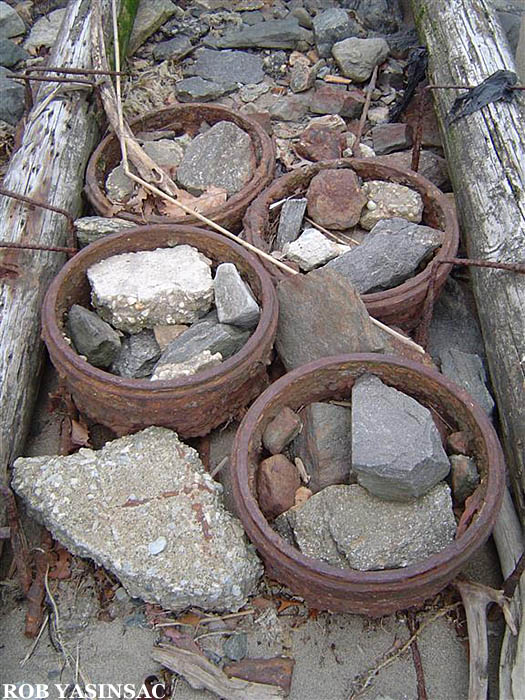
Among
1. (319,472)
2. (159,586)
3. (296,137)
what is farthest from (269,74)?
(159,586)

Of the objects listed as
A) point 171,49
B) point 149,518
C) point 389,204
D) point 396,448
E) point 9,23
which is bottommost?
point 149,518

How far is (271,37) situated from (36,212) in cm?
260

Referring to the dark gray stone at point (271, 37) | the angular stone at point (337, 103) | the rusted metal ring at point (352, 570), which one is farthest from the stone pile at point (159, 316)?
the dark gray stone at point (271, 37)

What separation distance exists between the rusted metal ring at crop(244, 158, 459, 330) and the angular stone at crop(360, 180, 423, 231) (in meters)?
0.07

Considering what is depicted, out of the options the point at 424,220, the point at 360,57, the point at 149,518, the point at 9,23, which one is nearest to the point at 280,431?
the point at 149,518

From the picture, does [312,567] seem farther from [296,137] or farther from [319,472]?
[296,137]

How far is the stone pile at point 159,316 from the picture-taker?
294cm

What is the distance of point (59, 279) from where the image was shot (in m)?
3.02

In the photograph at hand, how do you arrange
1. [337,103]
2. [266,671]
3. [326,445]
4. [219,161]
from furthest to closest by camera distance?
[337,103], [219,161], [326,445], [266,671]

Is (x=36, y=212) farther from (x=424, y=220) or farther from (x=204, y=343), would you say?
(x=424, y=220)

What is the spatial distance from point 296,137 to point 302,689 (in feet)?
10.6

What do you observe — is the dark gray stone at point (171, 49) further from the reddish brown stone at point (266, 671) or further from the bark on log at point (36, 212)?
the reddish brown stone at point (266, 671)

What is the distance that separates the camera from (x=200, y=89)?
4.73m

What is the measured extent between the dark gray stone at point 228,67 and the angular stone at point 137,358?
102 inches
